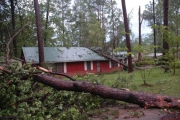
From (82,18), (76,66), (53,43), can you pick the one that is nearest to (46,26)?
(53,43)

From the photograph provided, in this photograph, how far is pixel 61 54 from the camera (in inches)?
792

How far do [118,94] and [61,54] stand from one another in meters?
16.9

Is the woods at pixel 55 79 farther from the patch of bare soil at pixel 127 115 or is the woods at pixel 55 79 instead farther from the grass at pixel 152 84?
the grass at pixel 152 84

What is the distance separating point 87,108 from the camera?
447cm

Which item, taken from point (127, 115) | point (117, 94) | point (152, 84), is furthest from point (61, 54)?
point (117, 94)

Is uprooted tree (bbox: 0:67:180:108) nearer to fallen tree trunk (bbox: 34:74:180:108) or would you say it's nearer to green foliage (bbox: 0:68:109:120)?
fallen tree trunk (bbox: 34:74:180:108)

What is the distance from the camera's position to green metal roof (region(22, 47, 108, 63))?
18203 mm

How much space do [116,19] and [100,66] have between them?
37.0ft

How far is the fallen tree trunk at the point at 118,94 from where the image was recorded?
3.29m

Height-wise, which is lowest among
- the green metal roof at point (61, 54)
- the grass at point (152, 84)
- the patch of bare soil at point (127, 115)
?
the patch of bare soil at point (127, 115)

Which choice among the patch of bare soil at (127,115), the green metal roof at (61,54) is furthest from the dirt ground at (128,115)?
the green metal roof at (61,54)

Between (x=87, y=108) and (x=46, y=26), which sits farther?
(x=46, y=26)

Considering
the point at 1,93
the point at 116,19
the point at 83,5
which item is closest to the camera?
the point at 1,93

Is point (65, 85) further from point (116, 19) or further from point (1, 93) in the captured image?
point (116, 19)
